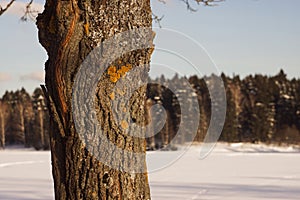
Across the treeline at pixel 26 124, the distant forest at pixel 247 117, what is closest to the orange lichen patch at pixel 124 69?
the distant forest at pixel 247 117

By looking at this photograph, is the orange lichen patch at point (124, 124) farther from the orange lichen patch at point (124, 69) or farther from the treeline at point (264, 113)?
the treeline at point (264, 113)

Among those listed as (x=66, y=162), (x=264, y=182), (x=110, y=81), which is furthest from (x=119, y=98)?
(x=264, y=182)

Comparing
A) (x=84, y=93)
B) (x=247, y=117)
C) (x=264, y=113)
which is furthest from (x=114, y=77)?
(x=247, y=117)

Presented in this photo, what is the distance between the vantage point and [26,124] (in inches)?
1957

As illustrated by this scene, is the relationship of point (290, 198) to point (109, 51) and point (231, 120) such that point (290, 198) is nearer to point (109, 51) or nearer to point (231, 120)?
point (109, 51)

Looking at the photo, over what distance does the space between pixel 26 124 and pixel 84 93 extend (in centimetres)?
4925

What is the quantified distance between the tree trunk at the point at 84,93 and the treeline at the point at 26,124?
42.2 meters

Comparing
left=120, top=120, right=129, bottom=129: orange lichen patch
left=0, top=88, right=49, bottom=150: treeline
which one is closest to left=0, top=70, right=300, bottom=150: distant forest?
left=0, top=88, right=49, bottom=150: treeline

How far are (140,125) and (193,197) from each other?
628cm

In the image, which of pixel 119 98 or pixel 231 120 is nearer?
pixel 119 98

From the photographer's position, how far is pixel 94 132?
2080 millimetres

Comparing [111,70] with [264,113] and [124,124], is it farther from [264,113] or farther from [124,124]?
[264,113]

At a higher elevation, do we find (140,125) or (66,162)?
(140,125)

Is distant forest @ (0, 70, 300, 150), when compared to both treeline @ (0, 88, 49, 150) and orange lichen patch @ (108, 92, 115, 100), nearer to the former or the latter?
treeline @ (0, 88, 49, 150)
